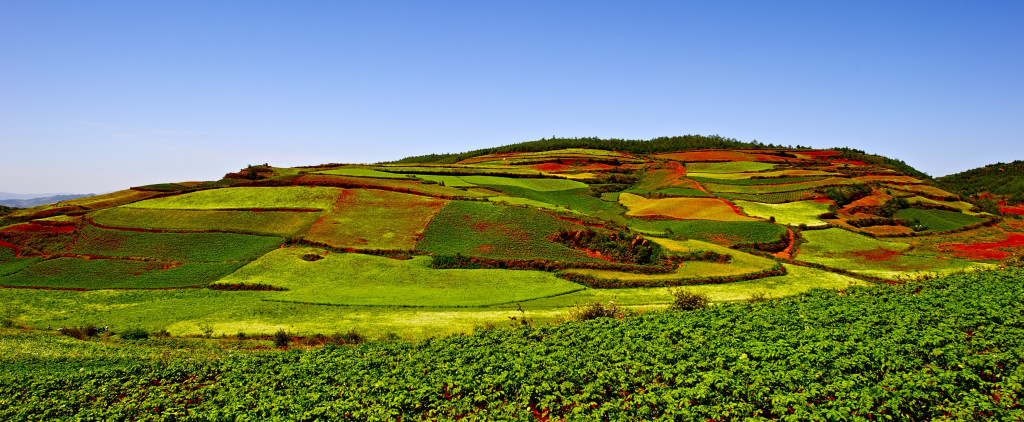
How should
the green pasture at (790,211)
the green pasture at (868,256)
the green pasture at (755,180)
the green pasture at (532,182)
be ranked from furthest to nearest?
1. the green pasture at (755,180)
2. the green pasture at (532,182)
3. the green pasture at (790,211)
4. the green pasture at (868,256)

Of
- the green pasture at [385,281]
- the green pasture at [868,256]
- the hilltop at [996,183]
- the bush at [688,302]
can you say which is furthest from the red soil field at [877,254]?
the hilltop at [996,183]

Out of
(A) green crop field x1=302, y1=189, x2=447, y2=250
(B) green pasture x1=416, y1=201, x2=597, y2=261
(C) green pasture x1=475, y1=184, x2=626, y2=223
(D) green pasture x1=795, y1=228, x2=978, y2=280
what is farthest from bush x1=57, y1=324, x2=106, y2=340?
(D) green pasture x1=795, y1=228, x2=978, y2=280

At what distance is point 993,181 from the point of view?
4567 inches

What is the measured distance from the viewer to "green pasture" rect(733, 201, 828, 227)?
63594 millimetres

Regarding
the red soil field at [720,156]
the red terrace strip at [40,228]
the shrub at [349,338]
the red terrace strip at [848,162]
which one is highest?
the red soil field at [720,156]

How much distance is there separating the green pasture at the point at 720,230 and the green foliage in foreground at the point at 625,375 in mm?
31403

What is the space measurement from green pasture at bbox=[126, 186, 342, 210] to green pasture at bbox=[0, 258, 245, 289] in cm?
1487

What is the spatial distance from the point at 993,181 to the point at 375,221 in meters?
137

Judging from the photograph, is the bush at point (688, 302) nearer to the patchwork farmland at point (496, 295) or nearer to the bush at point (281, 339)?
the patchwork farmland at point (496, 295)

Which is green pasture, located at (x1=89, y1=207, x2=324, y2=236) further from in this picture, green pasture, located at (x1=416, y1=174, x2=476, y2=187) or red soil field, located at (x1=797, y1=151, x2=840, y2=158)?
red soil field, located at (x1=797, y1=151, x2=840, y2=158)

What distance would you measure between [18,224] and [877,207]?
97897 mm

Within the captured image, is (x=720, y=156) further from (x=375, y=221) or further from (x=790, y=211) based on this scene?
(x=375, y=221)

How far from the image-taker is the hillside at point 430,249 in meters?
34.5

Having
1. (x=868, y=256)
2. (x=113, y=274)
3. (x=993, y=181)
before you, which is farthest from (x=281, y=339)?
(x=993, y=181)
